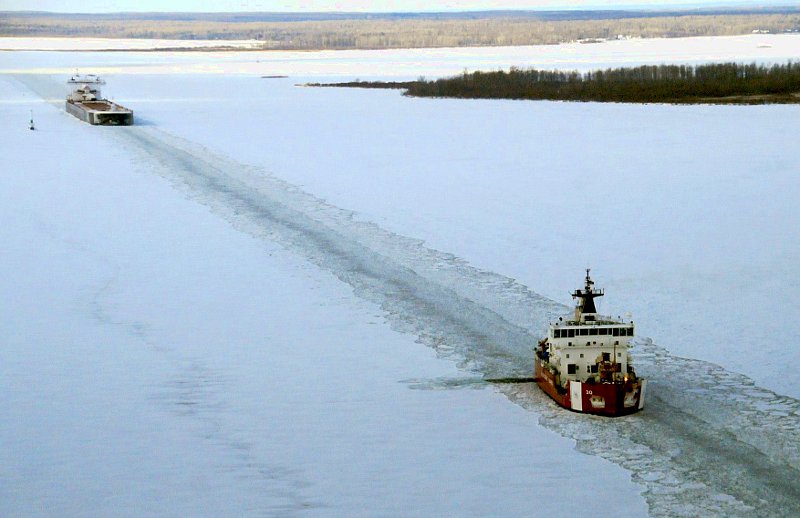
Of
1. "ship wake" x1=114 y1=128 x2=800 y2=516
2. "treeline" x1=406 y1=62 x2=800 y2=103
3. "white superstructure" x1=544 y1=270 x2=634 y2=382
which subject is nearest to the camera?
"ship wake" x1=114 y1=128 x2=800 y2=516

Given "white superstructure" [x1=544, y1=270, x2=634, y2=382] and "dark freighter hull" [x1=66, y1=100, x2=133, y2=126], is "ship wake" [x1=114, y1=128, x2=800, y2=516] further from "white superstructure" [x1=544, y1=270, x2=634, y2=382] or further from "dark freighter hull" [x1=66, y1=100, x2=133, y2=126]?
"dark freighter hull" [x1=66, y1=100, x2=133, y2=126]

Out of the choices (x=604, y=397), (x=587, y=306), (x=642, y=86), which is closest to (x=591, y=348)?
(x=587, y=306)

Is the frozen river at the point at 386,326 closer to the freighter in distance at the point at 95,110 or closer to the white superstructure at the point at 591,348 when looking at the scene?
the white superstructure at the point at 591,348

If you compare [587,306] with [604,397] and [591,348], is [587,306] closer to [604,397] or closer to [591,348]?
[591,348]

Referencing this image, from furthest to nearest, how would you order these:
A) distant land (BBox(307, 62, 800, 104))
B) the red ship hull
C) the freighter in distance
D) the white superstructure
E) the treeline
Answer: the treeline
distant land (BBox(307, 62, 800, 104))
the freighter in distance
the white superstructure
the red ship hull

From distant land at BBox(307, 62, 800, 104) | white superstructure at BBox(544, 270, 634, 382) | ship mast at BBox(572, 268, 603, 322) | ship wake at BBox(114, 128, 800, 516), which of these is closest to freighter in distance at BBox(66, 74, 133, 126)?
distant land at BBox(307, 62, 800, 104)

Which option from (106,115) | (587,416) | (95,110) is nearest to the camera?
(587,416)

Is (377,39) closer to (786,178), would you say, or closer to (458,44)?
(458,44)
